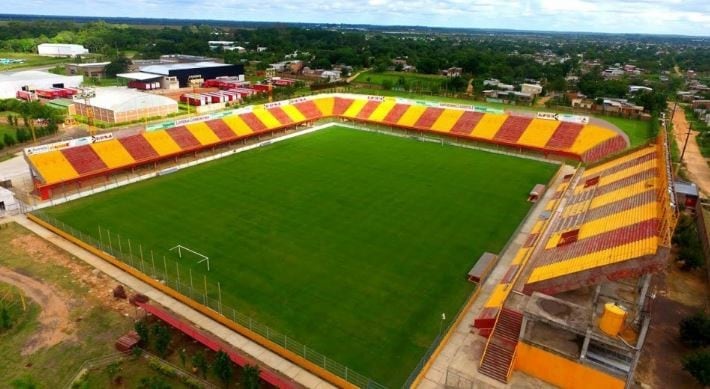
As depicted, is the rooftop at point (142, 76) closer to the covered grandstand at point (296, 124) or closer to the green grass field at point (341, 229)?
the covered grandstand at point (296, 124)

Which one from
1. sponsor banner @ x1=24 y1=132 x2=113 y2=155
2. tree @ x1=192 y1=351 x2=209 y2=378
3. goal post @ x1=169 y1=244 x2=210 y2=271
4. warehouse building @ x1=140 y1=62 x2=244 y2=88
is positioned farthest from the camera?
warehouse building @ x1=140 y1=62 x2=244 y2=88

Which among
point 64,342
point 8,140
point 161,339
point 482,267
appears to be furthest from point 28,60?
point 482,267

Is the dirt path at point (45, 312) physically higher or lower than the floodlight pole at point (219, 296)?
lower

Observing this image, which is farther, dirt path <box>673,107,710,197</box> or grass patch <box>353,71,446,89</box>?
grass patch <box>353,71,446,89</box>

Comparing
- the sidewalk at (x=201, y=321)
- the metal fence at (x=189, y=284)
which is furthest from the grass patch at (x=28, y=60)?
the sidewalk at (x=201, y=321)

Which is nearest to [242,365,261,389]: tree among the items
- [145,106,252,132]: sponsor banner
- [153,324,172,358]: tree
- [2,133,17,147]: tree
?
[153,324,172,358]: tree

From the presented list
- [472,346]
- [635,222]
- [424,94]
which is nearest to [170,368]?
[472,346]

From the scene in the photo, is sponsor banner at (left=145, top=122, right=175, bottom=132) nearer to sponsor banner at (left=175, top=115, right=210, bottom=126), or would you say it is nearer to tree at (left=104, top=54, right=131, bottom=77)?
sponsor banner at (left=175, top=115, right=210, bottom=126)
